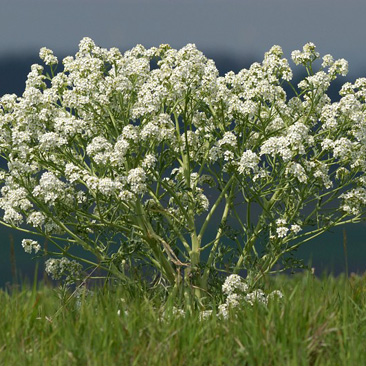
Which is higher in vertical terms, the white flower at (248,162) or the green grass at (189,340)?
the white flower at (248,162)

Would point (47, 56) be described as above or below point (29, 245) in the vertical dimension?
above

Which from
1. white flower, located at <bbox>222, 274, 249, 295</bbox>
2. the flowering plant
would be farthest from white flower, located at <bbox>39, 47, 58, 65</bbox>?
white flower, located at <bbox>222, 274, 249, 295</bbox>

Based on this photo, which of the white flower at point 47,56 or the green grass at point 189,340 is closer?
the green grass at point 189,340

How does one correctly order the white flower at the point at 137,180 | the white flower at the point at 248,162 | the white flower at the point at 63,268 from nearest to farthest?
the white flower at the point at 137,180
the white flower at the point at 248,162
the white flower at the point at 63,268

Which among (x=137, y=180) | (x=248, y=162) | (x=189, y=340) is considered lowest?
(x=189, y=340)

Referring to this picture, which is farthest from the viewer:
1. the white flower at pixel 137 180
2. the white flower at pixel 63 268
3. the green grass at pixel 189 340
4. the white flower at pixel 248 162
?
the white flower at pixel 63 268

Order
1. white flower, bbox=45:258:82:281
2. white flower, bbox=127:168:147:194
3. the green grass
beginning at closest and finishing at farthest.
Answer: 1. the green grass
2. white flower, bbox=127:168:147:194
3. white flower, bbox=45:258:82:281

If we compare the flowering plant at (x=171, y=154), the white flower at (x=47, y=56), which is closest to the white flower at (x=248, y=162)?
the flowering plant at (x=171, y=154)

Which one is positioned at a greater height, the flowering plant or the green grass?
the flowering plant

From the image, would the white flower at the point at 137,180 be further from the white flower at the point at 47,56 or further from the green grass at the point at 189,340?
the white flower at the point at 47,56

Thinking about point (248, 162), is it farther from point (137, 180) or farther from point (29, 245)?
point (29, 245)

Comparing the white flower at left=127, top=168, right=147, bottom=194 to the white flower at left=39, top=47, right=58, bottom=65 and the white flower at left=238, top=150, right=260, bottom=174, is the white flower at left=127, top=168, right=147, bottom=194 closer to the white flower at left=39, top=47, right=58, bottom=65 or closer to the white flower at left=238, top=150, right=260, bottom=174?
the white flower at left=238, top=150, right=260, bottom=174

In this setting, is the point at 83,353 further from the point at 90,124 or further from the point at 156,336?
the point at 90,124

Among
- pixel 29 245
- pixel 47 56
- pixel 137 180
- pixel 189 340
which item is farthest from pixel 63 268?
pixel 189 340
